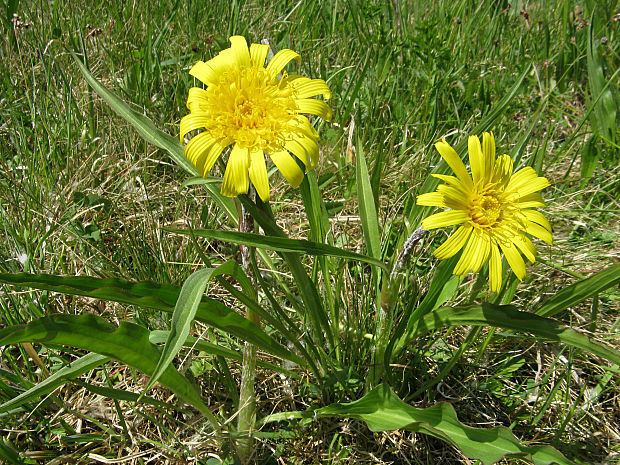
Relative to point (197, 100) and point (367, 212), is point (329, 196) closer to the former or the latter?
point (367, 212)

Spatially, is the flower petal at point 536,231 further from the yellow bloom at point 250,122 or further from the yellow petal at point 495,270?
the yellow bloom at point 250,122

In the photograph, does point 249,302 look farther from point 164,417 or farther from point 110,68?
point 110,68

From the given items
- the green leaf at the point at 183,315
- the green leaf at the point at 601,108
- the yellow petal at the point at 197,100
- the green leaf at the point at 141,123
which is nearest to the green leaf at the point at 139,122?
the green leaf at the point at 141,123

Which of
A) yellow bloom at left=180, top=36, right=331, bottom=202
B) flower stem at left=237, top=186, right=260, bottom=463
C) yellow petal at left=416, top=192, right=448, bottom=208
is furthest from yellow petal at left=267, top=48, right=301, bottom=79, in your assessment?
yellow petal at left=416, top=192, right=448, bottom=208

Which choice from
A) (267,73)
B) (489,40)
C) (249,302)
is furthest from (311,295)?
(489,40)

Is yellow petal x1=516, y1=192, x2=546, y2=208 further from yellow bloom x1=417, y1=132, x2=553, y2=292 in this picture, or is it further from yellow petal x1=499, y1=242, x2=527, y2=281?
yellow petal x1=499, y1=242, x2=527, y2=281

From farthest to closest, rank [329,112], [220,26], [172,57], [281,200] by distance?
[220,26] < [172,57] < [281,200] < [329,112]

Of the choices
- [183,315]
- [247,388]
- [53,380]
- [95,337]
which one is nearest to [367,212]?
[247,388]
